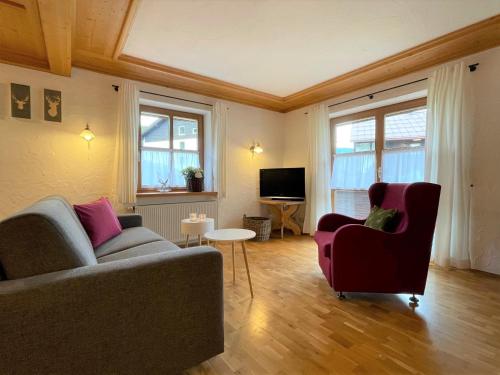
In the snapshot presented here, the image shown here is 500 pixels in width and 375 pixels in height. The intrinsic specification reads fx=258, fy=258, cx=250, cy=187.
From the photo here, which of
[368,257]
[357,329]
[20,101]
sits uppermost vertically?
[20,101]

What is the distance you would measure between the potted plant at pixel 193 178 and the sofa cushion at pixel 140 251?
79.0 inches

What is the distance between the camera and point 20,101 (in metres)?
2.88

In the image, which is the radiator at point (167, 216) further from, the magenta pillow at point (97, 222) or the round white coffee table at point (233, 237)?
the round white coffee table at point (233, 237)

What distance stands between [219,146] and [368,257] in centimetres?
286

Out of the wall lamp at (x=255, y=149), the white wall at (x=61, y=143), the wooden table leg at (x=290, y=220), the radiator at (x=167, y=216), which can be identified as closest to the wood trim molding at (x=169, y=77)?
the white wall at (x=61, y=143)

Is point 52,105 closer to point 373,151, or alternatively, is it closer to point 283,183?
point 283,183

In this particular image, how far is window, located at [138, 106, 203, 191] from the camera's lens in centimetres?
387

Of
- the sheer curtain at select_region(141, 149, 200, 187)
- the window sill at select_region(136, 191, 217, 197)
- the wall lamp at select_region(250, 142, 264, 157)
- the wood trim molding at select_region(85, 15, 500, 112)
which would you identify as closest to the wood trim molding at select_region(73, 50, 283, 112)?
the wood trim molding at select_region(85, 15, 500, 112)

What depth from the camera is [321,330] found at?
178 centimetres

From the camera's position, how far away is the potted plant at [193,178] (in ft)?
13.2

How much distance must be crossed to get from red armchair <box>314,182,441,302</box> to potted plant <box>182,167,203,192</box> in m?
2.48

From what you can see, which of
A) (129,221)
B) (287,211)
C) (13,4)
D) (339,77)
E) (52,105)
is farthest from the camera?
(287,211)

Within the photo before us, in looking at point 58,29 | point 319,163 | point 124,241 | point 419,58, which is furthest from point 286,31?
point 124,241

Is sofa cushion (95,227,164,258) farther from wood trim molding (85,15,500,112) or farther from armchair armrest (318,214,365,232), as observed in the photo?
wood trim molding (85,15,500,112)
